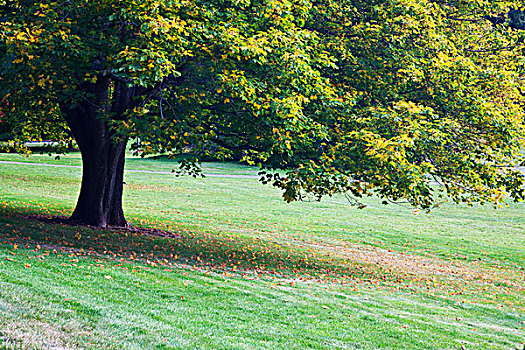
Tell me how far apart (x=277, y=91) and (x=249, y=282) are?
12.7 ft

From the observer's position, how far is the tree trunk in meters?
12.9

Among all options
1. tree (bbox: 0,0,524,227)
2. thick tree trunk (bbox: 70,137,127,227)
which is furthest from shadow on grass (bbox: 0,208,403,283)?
tree (bbox: 0,0,524,227)

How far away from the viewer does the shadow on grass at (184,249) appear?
36.1ft

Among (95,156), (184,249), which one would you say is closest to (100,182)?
(95,156)

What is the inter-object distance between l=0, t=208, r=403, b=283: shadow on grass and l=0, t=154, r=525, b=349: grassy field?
0.21ft

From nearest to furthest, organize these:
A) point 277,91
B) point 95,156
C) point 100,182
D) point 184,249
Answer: point 277,91, point 184,249, point 95,156, point 100,182

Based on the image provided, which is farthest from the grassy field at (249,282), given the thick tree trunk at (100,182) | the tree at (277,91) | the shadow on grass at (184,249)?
the tree at (277,91)

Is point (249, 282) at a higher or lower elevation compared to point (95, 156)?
lower

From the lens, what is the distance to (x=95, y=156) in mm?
13234

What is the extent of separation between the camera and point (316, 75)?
10.8m

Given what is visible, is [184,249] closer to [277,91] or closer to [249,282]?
[249,282]

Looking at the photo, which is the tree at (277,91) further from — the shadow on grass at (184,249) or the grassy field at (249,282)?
the grassy field at (249,282)

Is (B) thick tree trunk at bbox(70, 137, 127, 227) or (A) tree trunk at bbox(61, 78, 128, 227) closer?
(A) tree trunk at bbox(61, 78, 128, 227)

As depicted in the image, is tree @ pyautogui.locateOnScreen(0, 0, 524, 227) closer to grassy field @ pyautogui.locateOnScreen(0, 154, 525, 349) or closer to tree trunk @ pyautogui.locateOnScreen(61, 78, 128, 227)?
tree trunk @ pyautogui.locateOnScreen(61, 78, 128, 227)
